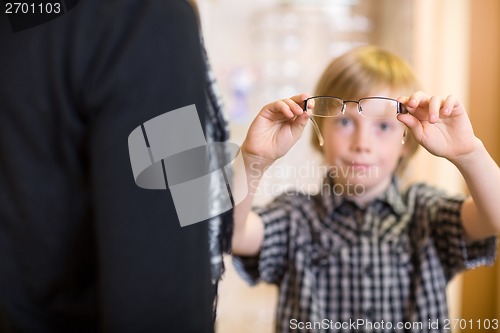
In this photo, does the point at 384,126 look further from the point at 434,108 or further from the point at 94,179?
the point at 94,179

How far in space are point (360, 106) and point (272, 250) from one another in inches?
13.3

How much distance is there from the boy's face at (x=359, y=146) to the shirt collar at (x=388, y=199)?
0.30 ft

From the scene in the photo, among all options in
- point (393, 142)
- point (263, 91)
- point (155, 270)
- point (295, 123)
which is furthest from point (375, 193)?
point (263, 91)

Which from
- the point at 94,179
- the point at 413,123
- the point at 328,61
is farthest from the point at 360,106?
the point at 328,61

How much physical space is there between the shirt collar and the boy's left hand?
0.26m

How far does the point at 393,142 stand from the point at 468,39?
57 centimetres

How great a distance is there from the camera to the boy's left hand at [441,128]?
48cm

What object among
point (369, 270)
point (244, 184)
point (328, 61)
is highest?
point (244, 184)

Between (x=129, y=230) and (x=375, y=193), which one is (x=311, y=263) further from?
(x=129, y=230)

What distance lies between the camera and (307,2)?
9.19 feet

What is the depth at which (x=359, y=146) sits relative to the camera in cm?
62

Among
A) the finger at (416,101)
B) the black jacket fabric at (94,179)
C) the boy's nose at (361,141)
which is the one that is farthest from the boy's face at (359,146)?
the black jacket fabric at (94,179)

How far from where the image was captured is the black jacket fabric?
0.34 m

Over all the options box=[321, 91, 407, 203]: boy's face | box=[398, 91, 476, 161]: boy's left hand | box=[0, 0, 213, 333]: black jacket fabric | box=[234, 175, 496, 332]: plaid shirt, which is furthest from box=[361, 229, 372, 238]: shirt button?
box=[0, 0, 213, 333]: black jacket fabric
